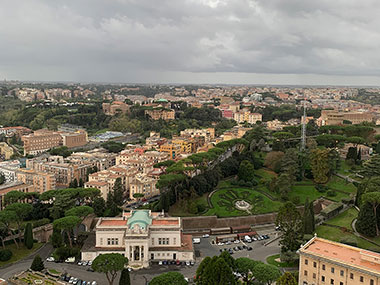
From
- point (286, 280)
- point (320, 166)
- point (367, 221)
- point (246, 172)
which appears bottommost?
point (286, 280)

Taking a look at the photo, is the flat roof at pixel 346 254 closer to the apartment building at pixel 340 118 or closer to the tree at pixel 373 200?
the tree at pixel 373 200

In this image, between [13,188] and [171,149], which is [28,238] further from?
[171,149]

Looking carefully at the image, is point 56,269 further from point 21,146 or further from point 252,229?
point 21,146

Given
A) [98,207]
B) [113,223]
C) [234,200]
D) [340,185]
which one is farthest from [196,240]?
[340,185]

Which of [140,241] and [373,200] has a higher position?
[373,200]

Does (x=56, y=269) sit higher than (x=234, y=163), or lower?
lower

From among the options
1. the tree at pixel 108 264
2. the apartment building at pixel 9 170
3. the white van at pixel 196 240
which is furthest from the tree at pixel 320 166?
the apartment building at pixel 9 170

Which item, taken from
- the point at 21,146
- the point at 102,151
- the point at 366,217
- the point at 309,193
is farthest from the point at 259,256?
the point at 21,146
